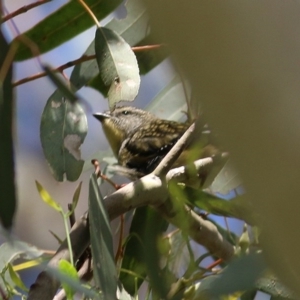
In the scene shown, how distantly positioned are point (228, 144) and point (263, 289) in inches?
23.9

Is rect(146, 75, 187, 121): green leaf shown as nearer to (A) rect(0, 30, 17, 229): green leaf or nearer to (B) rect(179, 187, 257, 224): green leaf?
(B) rect(179, 187, 257, 224): green leaf

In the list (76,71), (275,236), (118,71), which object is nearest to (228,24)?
(275,236)

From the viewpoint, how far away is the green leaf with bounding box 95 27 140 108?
119cm

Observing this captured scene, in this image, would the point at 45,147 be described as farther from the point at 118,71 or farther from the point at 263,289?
the point at 263,289

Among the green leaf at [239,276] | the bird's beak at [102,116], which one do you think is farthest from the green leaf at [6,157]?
the bird's beak at [102,116]

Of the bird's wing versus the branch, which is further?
the bird's wing

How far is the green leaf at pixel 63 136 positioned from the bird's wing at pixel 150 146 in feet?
1.95

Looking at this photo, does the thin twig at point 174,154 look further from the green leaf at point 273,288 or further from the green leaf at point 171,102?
the green leaf at point 171,102

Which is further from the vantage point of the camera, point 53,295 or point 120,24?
point 120,24

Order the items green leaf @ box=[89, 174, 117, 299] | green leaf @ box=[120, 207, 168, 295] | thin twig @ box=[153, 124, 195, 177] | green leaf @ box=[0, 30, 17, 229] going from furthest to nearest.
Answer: green leaf @ box=[120, 207, 168, 295] → thin twig @ box=[153, 124, 195, 177] → green leaf @ box=[89, 174, 117, 299] → green leaf @ box=[0, 30, 17, 229]

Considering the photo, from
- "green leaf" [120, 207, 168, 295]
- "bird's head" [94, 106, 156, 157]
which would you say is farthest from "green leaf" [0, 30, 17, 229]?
"bird's head" [94, 106, 156, 157]

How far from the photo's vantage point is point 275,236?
505 mm

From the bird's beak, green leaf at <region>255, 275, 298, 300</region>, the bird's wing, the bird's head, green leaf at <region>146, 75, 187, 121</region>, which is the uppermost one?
green leaf at <region>146, 75, 187, 121</region>

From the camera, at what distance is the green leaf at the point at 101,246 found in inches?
37.4
